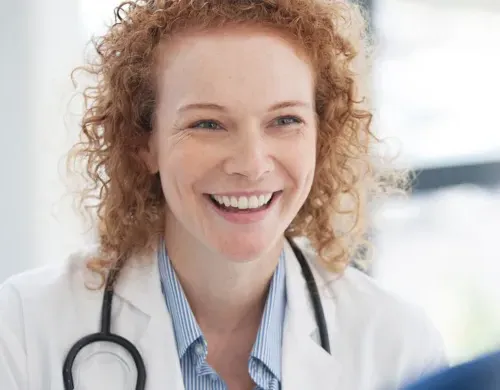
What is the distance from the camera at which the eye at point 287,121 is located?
4.12 feet

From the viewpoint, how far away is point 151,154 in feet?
4.53

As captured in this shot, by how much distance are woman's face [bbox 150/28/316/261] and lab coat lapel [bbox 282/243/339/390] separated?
176mm

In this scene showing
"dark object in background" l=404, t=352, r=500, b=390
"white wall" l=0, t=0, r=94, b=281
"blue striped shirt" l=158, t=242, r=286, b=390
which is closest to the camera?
"dark object in background" l=404, t=352, r=500, b=390

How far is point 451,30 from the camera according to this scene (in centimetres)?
248

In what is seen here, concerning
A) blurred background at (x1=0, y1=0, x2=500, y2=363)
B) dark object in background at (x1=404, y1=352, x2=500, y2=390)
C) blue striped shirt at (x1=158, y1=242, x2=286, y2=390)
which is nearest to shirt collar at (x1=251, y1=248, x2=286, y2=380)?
blue striped shirt at (x1=158, y1=242, x2=286, y2=390)

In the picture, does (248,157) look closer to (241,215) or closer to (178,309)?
(241,215)

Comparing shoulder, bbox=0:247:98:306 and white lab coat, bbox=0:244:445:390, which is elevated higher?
shoulder, bbox=0:247:98:306

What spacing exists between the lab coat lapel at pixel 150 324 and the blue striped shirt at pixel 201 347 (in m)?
0.02

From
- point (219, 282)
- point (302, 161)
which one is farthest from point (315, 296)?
point (302, 161)

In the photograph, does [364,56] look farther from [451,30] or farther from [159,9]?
[451,30]

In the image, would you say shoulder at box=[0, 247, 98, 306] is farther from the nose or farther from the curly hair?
the nose

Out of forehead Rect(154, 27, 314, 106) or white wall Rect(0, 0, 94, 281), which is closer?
forehead Rect(154, 27, 314, 106)

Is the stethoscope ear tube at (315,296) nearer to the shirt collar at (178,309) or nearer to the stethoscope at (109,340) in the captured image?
the stethoscope at (109,340)

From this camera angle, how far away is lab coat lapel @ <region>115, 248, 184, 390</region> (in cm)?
126
